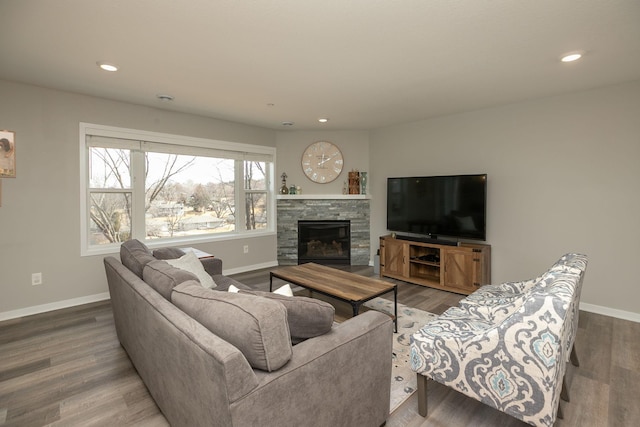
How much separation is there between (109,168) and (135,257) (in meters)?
2.14

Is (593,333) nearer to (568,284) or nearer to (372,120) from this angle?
(568,284)

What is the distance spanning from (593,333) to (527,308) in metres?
2.19

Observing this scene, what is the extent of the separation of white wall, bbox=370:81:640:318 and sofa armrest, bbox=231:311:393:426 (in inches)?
122

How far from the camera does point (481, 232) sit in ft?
13.1

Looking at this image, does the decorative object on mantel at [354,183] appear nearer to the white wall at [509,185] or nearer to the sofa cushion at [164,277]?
the white wall at [509,185]

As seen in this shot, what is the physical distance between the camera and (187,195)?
15.3 ft

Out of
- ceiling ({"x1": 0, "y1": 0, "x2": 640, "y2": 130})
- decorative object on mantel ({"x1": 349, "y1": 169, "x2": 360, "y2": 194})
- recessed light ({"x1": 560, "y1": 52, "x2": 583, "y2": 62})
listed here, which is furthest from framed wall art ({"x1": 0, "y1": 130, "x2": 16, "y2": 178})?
recessed light ({"x1": 560, "y1": 52, "x2": 583, "y2": 62})

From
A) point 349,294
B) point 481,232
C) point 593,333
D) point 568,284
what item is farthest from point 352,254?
point 568,284

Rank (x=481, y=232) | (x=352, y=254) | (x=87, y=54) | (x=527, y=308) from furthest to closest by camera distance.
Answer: (x=352, y=254) < (x=481, y=232) < (x=87, y=54) < (x=527, y=308)

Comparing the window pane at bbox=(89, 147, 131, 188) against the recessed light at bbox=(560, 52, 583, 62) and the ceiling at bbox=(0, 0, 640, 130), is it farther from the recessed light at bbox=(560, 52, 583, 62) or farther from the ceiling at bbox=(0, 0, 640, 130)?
the recessed light at bbox=(560, 52, 583, 62)

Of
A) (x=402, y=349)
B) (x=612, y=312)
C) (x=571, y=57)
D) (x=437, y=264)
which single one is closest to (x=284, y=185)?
(x=437, y=264)

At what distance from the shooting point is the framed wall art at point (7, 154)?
3131 mm

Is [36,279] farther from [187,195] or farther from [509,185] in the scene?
[509,185]

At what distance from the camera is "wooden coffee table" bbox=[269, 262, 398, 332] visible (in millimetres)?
2748
